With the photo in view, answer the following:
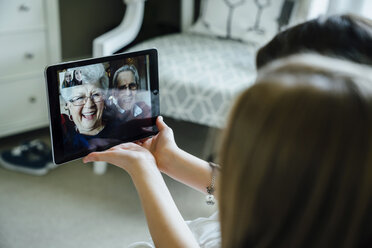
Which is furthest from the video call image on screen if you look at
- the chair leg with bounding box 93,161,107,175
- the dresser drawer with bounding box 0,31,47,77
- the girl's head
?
the dresser drawer with bounding box 0,31,47,77

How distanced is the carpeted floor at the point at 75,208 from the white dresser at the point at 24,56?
0.25 meters

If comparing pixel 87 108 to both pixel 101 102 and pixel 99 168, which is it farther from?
pixel 99 168

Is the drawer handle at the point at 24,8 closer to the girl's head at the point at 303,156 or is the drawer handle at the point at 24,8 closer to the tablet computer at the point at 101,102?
the tablet computer at the point at 101,102

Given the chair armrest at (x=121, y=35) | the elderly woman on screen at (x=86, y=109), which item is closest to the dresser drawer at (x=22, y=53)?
the chair armrest at (x=121, y=35)

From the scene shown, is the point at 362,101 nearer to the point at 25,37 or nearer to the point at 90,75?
the point at 90,75

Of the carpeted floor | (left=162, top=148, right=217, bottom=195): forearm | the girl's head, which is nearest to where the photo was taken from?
the girl's head

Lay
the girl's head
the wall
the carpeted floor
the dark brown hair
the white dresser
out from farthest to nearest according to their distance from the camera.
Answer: the wall → the white dresser → the carpeted floor → the dark brown hair → the girl's head

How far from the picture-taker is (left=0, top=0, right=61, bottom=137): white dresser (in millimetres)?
1503

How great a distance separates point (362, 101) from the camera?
1.17ft

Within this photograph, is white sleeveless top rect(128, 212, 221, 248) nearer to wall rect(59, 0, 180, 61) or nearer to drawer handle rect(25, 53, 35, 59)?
drawer handle rect(25, 53, 35, 59)

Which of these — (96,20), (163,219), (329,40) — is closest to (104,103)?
(163,219)

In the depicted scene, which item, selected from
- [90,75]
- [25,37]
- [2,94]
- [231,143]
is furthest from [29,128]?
[231,143]

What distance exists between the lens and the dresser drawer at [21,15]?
1471mm

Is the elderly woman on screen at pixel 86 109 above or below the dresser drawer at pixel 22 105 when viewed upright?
above
